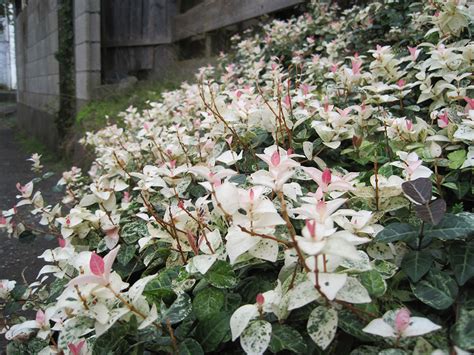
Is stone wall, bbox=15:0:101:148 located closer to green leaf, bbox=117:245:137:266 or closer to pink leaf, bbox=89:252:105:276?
green leaf, bbox=117:245:137:266

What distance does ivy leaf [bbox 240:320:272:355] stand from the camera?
0.68 metres

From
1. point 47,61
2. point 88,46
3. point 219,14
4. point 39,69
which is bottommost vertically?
point 39,69

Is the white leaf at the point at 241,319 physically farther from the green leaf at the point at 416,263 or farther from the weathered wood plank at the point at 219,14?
the weathered wood plank at the point at 219,14

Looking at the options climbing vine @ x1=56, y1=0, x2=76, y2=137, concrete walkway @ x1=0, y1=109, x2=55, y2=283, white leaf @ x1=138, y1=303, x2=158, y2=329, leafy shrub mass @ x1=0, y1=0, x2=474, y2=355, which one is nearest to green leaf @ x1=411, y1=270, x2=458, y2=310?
leafy shrub mass @ x1=0, y1=0, x2=474, y2=355

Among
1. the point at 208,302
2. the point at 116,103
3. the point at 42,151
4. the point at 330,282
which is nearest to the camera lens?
the point at 330,282

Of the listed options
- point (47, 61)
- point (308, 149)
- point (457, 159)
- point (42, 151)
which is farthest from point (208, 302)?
point (47, 61)

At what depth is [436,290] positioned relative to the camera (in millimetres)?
773

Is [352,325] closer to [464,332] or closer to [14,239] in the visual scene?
[464,332]

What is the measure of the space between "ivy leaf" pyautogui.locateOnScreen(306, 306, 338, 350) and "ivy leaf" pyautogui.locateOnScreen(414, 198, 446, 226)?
244 millimetres

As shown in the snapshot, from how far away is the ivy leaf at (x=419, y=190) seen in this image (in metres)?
0.83

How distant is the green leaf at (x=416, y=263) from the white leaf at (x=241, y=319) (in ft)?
0.91

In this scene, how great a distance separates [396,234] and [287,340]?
273 mm

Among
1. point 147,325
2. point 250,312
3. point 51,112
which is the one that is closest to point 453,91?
point 250,312

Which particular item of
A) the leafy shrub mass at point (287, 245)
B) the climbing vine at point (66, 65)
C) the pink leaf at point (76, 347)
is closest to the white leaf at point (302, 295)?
the leafy shrub mass at point (287, 245)
